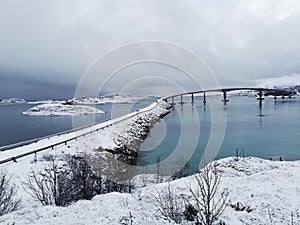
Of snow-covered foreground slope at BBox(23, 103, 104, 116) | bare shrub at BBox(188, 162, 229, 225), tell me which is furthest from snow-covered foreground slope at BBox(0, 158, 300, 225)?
snow-covered foreground slope at BBox(23, 103, 104, 116)

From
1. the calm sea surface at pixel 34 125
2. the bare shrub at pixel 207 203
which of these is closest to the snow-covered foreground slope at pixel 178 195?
the bare shrub at pixel 207 203

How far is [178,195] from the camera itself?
9609 millimetres

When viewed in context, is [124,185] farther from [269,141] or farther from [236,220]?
[269,141]

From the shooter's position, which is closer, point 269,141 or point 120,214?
point 120,214

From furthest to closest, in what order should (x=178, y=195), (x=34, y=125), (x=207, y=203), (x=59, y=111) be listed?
(x=59, y=111)
(x=34, y=125)
(x=178, y=195)
(x=207, y=203)

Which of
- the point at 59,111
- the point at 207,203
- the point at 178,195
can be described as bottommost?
the point at 178,195

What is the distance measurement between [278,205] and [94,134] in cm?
2147

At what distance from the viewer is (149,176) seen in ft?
54.6

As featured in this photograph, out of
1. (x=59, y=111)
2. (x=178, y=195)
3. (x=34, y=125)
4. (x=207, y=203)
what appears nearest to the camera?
Result: (x=207, y=203)

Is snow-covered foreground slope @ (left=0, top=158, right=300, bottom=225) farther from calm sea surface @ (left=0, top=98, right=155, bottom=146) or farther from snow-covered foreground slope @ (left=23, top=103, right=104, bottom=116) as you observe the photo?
snow-covered foreground slope @ (left=23, top=103, right=104, bottom=116)

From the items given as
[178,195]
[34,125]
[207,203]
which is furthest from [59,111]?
[207,203]

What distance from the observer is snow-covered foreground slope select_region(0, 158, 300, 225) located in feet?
23.0

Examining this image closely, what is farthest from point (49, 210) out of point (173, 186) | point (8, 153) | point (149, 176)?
point (8, 153)

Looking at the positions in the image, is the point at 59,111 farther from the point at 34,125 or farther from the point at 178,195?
the point at 178,195
